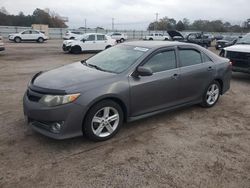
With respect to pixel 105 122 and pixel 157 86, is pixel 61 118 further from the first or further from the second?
pixel 157 86

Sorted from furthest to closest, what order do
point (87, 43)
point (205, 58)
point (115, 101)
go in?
point (87, 43) → point (205, 58) → point (115, 101)

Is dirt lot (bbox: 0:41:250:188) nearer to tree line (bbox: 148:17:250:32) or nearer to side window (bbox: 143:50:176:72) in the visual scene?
side window (bbox: 143:50:176:72)

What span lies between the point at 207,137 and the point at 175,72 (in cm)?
136

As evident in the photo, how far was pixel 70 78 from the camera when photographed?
4.23 m

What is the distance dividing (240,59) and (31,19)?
66759 millimetres

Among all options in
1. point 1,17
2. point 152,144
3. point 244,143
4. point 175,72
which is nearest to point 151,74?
point 175,72

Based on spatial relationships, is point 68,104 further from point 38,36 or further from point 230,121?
point 38,36

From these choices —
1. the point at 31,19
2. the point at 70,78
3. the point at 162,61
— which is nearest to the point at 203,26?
the point at 31,19

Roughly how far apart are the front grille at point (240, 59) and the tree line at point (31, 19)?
62608mm

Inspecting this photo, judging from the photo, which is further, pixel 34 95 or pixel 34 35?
pixel 34 35

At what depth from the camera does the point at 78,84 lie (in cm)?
400

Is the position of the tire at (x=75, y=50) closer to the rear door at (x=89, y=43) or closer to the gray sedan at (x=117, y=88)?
the rear door at (x=89, y=43)

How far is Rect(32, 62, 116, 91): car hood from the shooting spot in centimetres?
398

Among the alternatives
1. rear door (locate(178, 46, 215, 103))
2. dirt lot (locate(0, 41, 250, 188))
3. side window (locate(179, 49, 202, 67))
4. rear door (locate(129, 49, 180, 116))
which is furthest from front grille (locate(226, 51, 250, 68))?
rear door (locate(129, 49, 180, 116))
